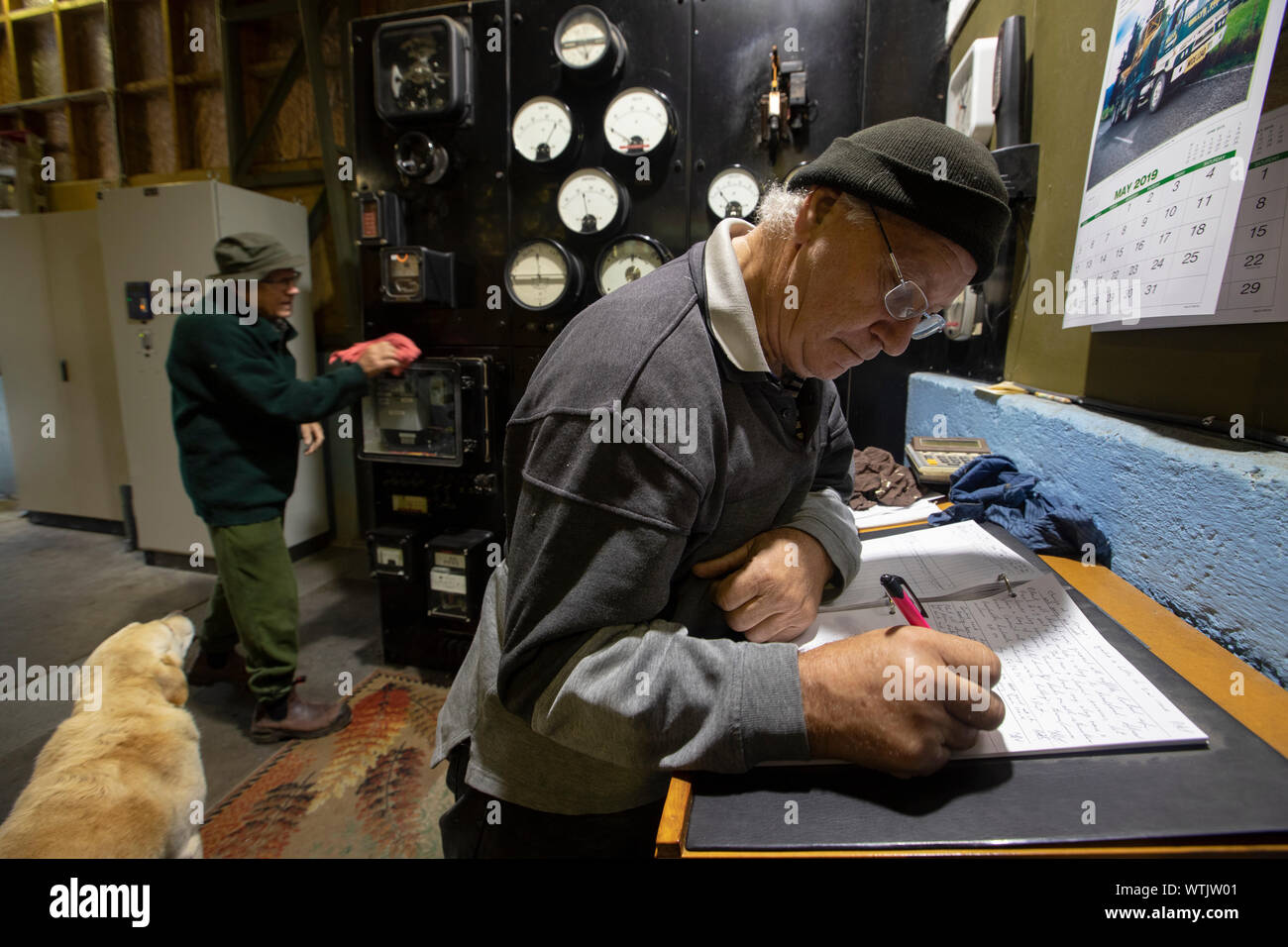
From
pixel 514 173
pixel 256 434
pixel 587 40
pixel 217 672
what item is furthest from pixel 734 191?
pixel 217 672

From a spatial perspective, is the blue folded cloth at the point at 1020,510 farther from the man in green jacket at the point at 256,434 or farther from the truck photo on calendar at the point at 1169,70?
A: the man in green jacket at the point at 256,434

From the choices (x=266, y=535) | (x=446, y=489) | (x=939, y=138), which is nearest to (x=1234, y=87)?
(x=939, y=138)

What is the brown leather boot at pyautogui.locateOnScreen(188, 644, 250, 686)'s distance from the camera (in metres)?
2.51

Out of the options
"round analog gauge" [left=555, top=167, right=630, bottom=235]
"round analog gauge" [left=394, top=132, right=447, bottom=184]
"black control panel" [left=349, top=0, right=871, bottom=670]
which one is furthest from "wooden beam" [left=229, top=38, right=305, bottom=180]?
"round analog gauge" [left=555, top=167, right=630, bottom=235]

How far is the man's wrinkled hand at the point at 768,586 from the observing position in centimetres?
74

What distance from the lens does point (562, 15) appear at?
2.18m

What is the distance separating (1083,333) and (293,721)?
9.49ft

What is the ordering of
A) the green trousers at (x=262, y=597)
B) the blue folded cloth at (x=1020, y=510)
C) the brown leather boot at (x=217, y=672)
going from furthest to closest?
the brown leather boot at (x=217, y=672), the green trousers at (x=262, y=597), the blue folded cloth at (x=1020, y=510)

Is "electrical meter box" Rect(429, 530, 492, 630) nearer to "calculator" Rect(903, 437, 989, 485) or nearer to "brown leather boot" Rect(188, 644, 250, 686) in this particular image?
"brown leather boot" Rect(188, 644, 250, 686)

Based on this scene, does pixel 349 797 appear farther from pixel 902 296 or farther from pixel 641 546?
pixel 902 296

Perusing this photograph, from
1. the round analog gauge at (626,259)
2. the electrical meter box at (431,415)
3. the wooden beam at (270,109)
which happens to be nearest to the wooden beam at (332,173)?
the wooden beam at (270,109)

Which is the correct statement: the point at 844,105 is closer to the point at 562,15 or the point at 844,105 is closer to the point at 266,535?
the point at 562,15

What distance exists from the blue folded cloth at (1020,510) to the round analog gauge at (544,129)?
189 cm
